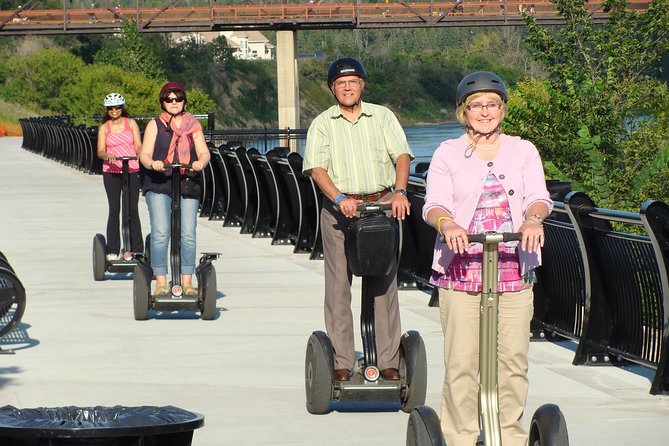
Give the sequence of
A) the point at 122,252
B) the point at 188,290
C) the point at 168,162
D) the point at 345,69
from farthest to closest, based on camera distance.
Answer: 1. the point at 122,252
2. the point at 188,290
3. the point at 168,162
4. the point at 345,69

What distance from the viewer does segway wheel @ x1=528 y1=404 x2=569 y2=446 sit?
5.85m

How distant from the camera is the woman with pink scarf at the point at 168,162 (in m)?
12.2

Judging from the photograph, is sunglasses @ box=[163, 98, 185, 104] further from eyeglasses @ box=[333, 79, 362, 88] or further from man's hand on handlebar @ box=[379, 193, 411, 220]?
man's hand on handlebar @ box=[379, 193, 411, 220]

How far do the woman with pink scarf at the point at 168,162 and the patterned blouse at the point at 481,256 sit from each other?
20.1 feet

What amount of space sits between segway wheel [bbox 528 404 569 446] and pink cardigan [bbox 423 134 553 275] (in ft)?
1.78

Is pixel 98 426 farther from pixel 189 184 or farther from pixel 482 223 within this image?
pixel 189 184

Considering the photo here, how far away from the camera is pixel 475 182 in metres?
6.07

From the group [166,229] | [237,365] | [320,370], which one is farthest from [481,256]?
[166,229]

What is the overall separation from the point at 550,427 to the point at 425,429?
0.51 metres

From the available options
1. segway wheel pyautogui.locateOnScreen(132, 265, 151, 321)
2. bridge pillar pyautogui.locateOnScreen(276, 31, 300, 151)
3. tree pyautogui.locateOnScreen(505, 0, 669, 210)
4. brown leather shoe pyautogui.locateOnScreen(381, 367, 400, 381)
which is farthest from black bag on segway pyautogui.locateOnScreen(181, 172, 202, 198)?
bridge pillar pyautogui.locateOnScreen(276, 31, 300, 151)

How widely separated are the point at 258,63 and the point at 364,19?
221 feet

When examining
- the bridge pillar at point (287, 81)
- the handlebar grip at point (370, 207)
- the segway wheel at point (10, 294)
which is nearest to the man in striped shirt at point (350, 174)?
the handlebar grip at point (370, 207)

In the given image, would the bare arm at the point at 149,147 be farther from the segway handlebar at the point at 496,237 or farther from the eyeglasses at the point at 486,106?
the segway handlebar at the point at 496,237

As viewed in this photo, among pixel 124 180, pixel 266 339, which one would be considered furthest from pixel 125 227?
pixel 266 339
